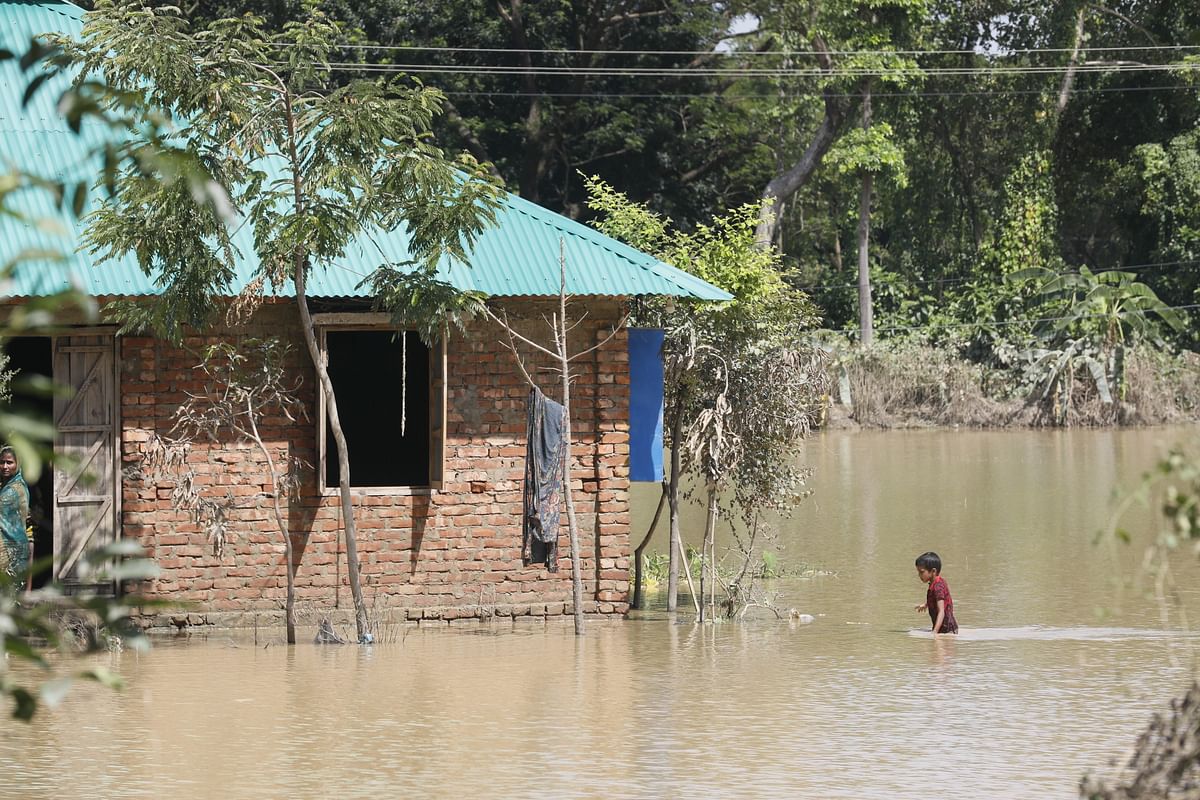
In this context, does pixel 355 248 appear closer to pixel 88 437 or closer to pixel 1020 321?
pixel 88 437

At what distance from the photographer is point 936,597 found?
13383 millimetres

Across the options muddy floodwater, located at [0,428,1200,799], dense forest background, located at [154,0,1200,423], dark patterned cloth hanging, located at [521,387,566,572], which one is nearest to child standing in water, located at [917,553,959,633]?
A: muddy floodwater, located at [0,428,1200,799]

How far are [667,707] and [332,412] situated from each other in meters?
3.64

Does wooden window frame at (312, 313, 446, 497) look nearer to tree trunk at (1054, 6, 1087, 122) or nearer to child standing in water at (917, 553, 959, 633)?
child standing in water at (917, 553, 959, 633)

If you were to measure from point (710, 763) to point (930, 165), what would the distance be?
133 ft

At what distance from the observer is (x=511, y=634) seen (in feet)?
44.0

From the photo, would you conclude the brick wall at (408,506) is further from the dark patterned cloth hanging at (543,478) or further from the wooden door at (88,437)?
the dark patterned cloth hanging at (543,478)

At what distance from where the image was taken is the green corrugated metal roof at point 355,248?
42.1 ft

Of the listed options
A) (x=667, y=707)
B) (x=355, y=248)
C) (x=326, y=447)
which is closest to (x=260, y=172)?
(x=355, y=248)

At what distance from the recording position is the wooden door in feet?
42.7

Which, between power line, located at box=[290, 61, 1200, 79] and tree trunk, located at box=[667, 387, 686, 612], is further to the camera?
power line, located at box=[290, 61, 1200, 79]

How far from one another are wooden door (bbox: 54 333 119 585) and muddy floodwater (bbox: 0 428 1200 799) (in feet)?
3.41

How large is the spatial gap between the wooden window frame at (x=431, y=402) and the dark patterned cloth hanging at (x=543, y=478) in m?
0.76

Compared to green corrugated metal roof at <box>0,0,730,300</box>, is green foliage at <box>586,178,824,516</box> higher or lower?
lower
